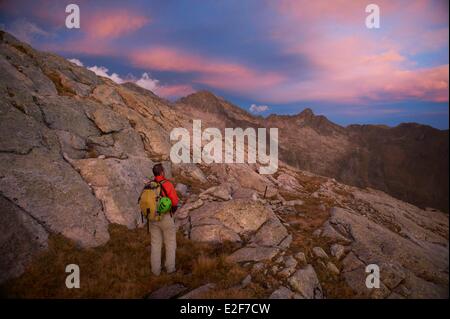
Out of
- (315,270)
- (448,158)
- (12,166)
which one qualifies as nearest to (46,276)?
(12,166)

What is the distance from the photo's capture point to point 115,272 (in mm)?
9203

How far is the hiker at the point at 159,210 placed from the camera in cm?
878

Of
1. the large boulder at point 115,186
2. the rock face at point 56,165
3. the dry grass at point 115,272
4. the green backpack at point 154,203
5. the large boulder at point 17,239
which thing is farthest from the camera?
the large boulder at point 115,186

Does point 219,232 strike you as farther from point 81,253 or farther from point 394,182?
point 394,182

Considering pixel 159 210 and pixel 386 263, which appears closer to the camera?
pixel 159 210

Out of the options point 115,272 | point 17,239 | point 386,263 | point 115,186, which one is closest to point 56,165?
point 115,186

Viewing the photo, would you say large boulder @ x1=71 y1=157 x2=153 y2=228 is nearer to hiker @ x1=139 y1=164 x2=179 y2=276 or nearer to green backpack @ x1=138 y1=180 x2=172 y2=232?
hiker @ x1=139 y1=164 x2=179 y2=276

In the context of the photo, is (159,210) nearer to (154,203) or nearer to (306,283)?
(154,203)

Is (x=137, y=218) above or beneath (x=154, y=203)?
beneath

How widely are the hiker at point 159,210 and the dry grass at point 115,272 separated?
1.98 feet

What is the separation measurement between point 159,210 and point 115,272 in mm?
2777

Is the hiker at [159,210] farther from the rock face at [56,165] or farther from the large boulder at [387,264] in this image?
the large boulder at [387,264]

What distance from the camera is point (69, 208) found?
11766 millimetres

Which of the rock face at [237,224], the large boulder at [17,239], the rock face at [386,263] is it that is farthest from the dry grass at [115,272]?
the rock face at [386,263]
